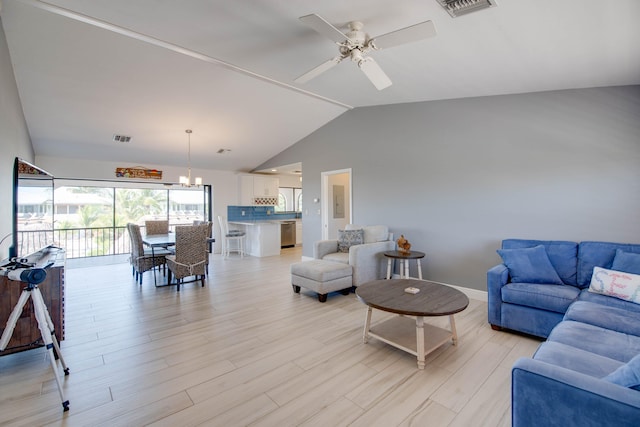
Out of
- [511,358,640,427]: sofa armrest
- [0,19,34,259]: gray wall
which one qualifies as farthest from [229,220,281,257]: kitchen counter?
[511,358,640,427]: sofa armrest

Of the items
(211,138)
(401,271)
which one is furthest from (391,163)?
(211,138)

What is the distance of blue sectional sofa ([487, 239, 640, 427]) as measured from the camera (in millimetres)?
1169

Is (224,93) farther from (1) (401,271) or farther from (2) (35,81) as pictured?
(1) (401,271)

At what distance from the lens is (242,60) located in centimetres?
352

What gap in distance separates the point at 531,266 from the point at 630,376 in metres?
2.14

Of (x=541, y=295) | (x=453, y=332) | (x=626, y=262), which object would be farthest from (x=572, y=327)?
(x=626, y=262)

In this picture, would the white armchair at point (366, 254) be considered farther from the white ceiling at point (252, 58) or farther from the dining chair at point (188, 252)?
the white ceiling at point (252, 58)

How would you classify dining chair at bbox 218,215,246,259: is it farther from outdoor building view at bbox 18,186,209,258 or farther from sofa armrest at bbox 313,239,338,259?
sofa armrest at bbox 313,239,338,259

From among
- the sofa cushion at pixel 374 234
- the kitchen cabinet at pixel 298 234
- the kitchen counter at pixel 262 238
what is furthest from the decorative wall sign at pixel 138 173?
the sofa cushion at pixel 374 234

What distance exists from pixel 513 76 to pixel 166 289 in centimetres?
551

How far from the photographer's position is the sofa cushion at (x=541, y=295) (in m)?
2.65

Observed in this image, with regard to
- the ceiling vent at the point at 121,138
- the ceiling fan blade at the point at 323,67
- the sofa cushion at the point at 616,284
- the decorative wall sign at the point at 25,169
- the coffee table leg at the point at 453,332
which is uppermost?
the ceiling vent at the point at 121,138

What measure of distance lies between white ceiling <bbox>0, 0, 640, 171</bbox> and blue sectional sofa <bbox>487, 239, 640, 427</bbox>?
1.90m

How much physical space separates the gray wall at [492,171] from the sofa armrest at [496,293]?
984mm
